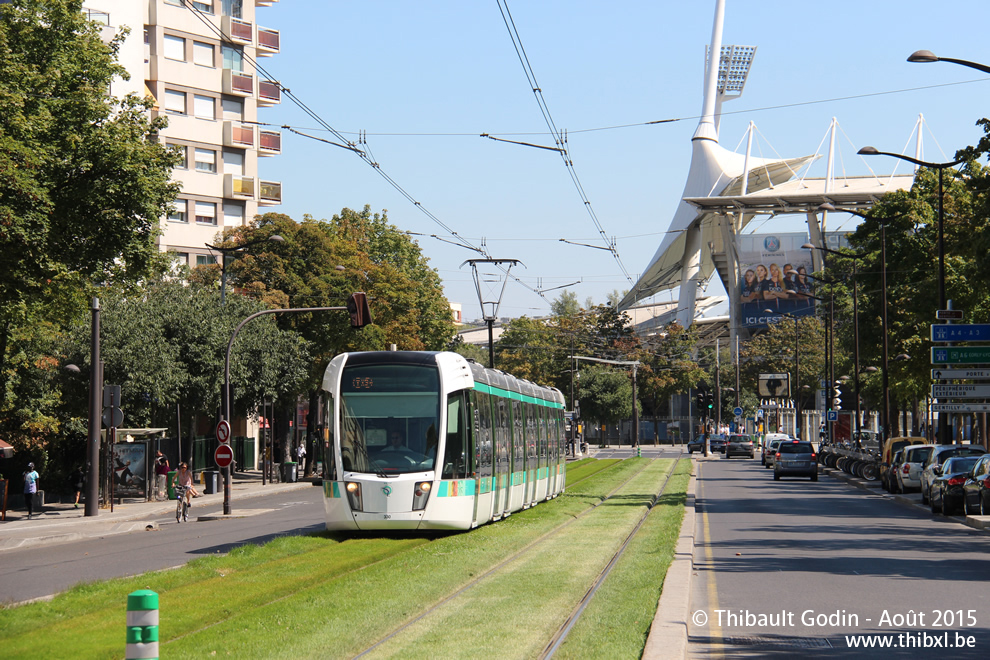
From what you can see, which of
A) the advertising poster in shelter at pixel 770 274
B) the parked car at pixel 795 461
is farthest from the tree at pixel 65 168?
the advertising poster in shelter at pixel 770 274

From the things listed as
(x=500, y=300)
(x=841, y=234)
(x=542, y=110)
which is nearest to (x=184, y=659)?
(x=542, y=110)

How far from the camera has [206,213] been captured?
6756 centimetres

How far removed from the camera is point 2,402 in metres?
36.3

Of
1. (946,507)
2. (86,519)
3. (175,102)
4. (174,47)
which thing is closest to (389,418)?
(946,507)

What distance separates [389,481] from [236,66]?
53909mm

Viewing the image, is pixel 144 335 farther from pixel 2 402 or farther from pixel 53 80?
pixel 53 80

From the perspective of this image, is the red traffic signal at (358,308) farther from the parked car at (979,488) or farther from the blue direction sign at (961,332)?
the parked car at (979,488)

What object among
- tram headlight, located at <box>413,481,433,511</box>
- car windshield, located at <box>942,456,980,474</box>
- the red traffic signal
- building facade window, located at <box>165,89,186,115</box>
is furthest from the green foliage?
tram headlight, located at <box>413,481,433,511</box>

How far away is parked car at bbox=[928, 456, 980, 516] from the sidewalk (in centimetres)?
1815

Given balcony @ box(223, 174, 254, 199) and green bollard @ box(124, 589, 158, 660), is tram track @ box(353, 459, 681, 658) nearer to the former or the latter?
green bollard @ box(124, 589, 158, 660)

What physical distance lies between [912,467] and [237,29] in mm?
46906

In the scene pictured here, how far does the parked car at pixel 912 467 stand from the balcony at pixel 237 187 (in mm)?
43207

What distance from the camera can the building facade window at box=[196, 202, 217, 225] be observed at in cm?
6731

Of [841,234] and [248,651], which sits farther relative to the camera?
[841,234]
